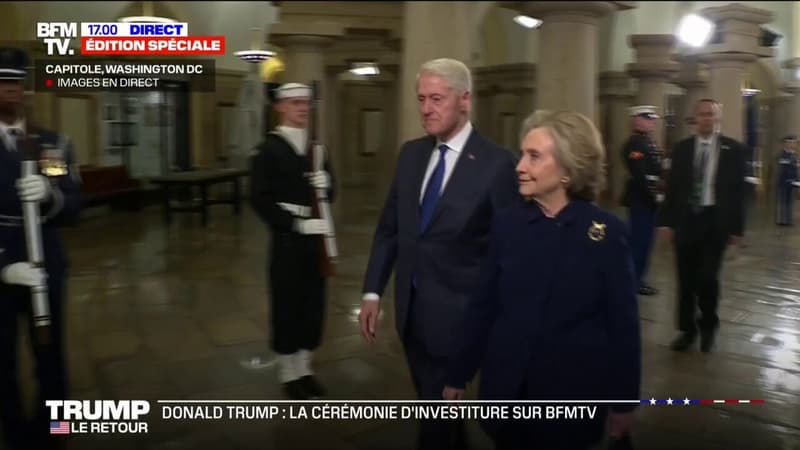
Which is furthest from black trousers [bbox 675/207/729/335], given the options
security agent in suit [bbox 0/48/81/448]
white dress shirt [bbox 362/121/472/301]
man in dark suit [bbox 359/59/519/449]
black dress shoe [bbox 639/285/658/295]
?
security agent in suit [bbox 0/48/81/448]

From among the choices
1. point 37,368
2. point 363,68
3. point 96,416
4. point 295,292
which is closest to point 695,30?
point 295,292

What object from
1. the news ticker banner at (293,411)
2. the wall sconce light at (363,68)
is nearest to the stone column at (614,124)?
the news ticker banner at (293,411)

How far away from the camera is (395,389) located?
3445 millimetres

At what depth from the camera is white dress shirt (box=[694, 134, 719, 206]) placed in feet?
9.82

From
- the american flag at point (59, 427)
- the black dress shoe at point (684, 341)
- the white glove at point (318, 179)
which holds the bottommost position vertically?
the american flag at point (59, 427)

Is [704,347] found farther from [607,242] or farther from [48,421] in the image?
[48,421]

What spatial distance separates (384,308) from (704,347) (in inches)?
87.3

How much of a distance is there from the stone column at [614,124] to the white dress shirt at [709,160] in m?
0.33

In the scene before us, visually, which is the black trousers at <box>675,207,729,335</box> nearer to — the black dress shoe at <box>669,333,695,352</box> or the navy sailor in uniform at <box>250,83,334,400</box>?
the black dress shoe at <box>669,333,695,352</box>

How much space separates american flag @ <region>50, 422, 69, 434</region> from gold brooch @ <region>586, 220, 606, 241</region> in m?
1.90

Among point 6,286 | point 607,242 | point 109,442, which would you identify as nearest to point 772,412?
point 607,242

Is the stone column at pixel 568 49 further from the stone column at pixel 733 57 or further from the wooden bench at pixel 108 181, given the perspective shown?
the wooden bench at pixel 108 181

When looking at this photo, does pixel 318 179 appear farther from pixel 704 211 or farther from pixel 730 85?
pixel 730 85

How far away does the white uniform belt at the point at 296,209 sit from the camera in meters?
3.39
